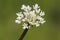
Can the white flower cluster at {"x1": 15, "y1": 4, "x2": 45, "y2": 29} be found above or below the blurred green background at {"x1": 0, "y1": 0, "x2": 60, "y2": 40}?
below

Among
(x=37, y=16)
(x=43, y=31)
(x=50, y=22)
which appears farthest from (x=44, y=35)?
(x=37, y=16)

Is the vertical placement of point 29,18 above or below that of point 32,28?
below

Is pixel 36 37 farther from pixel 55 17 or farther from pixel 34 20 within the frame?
pixel 34 20

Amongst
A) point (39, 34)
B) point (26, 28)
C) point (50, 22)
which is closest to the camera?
point (26, 28)

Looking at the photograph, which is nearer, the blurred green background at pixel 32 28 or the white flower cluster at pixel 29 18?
the white flower cluster at pixel 29 18

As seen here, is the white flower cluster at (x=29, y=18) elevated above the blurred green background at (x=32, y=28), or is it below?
below

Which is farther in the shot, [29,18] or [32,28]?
[32,28]

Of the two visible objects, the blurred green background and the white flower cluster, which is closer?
the white flower cluster

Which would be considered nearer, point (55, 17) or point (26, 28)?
point (26, 28)
